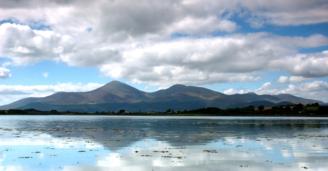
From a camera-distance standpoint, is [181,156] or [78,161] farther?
[181,156]

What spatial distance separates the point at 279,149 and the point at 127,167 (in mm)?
19271

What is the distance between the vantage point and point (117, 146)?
148 ft

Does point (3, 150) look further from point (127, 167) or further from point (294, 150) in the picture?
point (294, 150)

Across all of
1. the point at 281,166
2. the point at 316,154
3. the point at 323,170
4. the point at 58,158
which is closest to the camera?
the point at 323,170

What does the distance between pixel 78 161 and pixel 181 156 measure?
833 centimetres

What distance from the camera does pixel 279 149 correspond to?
4359 centimetres

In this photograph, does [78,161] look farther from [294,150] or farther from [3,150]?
[294,150]

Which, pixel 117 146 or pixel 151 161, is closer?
pixel 151 161

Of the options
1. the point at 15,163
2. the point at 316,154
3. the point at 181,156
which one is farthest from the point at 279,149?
the point at 15,163

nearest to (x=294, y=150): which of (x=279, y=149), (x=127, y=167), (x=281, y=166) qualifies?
(x=279, y=149)

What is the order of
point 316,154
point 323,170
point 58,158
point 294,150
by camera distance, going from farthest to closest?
point 294,150 < point 316,154 < point 58,158 < point 323,170

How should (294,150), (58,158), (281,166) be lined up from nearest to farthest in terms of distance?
(281,166) < (58,158) < (294,150)

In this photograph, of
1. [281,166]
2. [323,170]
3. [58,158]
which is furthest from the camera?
[58,158]

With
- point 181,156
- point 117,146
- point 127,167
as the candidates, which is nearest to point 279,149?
point 181,156
